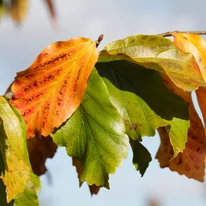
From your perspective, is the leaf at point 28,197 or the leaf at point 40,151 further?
the leaf at point 40,151

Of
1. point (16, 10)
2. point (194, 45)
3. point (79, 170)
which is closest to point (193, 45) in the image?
point (194, 45)

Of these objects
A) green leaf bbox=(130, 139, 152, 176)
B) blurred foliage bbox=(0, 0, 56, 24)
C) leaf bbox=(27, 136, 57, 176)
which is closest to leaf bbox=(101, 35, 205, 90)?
green leaf bbox=(130, 139, 152, 176)

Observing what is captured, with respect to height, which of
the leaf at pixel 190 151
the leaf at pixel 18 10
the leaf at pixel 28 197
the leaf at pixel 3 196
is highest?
the leaf at pixel 3 196

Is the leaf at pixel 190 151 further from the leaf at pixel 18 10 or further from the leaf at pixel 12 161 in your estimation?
the leaf at pixel 18 10

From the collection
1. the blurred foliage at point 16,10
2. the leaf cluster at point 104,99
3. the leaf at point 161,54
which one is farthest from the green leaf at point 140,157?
the blurred foliage at point 16,10

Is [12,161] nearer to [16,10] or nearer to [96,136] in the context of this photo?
[96,136]

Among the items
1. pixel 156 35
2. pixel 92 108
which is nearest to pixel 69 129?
pixel 92 108
